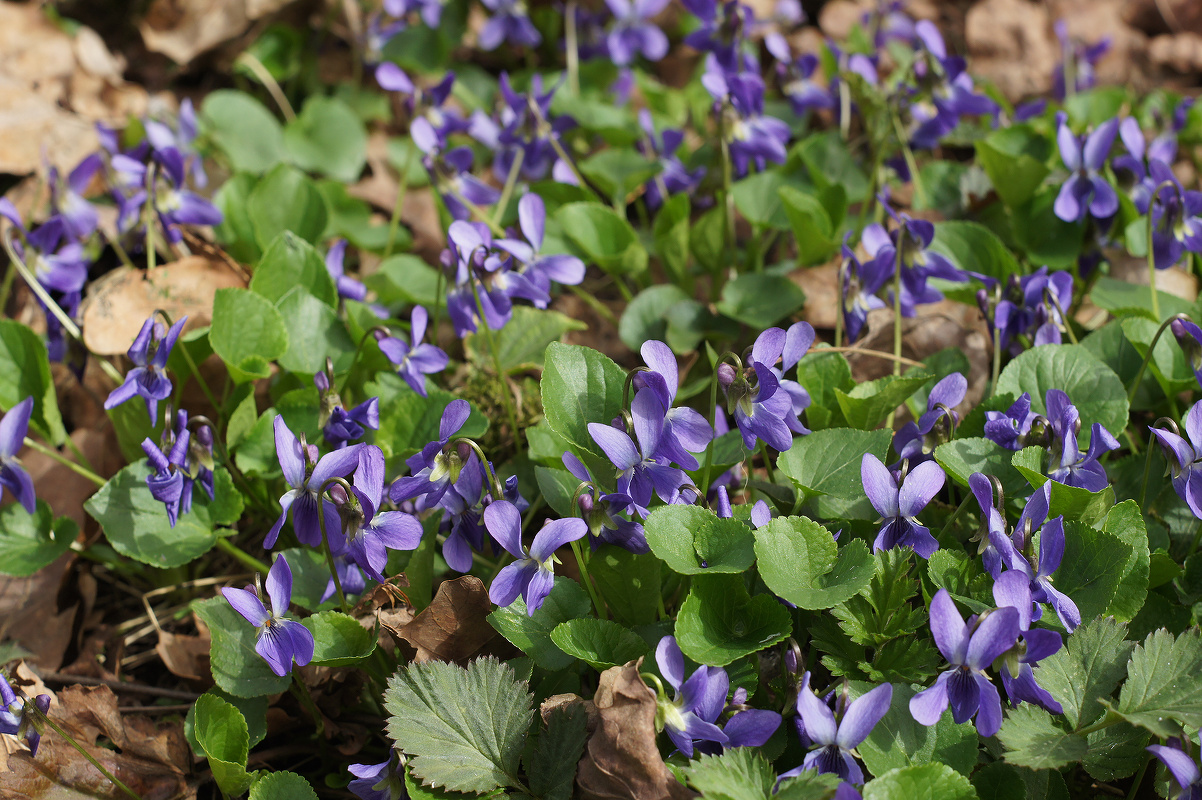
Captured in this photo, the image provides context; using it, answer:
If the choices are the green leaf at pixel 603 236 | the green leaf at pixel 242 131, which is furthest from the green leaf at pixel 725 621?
the green leaf at pixel 242 131

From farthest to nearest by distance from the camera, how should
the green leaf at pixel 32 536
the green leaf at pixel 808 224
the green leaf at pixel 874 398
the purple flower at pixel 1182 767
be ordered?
the green leaf at pixel 808 224
the green leaf at pixel 32 536
the green leaf at pixel 874 398
the purple flower at pixel 1182 767

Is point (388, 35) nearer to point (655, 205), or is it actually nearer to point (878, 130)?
point (655, 205)

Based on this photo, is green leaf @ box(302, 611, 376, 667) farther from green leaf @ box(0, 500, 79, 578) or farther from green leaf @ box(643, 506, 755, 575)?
green leaf @ box(0, 500, 79, 578)

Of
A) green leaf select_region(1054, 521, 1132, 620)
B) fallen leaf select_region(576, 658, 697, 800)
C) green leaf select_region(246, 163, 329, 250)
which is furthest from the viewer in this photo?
green leaf select_region(246, 163, 329, 250)

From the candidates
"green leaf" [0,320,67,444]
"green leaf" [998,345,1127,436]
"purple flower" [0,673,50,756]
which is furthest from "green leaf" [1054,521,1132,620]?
"green leaf" [0,320,67,444]

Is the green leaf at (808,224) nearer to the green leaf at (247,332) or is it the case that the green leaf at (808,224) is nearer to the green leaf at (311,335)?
the green leaf at (311,335)

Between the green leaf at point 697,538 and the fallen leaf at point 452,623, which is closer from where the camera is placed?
the green leaf at point 697,538

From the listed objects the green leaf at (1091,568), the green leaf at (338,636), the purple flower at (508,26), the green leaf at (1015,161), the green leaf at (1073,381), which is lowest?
the green leaf at (338,636)
